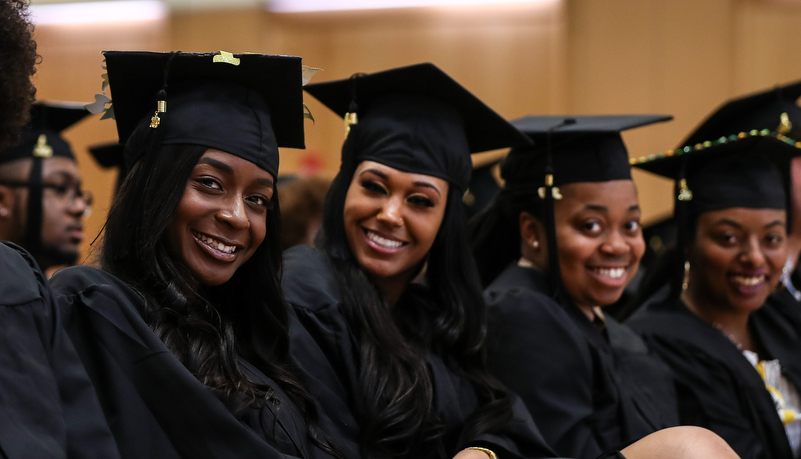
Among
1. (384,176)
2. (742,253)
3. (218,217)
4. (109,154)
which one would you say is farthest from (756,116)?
(109,154)

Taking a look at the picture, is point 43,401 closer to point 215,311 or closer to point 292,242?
point 215,311

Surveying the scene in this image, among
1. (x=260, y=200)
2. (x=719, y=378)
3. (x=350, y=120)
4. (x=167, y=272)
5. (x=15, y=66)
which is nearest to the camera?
(x=15, y=66)

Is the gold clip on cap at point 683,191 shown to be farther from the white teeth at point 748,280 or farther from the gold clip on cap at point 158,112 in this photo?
the gold clip on cap at point 158,112

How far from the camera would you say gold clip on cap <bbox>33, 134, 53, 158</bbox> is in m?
3.57

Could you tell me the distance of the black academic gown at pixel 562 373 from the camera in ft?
8.36

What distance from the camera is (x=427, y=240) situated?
8.17 feet

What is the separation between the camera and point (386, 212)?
241 centimetres

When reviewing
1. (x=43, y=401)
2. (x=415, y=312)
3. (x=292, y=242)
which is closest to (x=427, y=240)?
(x=415, y=312)

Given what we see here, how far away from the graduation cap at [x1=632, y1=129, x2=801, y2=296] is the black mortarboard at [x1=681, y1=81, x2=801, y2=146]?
8 cm

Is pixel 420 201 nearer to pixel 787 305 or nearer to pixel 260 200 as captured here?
pixel 260 200

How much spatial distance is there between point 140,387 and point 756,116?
2.73m

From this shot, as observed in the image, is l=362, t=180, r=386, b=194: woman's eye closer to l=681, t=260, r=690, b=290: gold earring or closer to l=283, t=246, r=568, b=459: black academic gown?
l=283, t=246, r=568, b=459: black academic gown

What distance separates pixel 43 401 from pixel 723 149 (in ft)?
8.63

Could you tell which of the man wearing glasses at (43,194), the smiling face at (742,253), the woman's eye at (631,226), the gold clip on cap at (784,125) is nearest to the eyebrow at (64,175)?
the man wearing glasses at (43,194)
